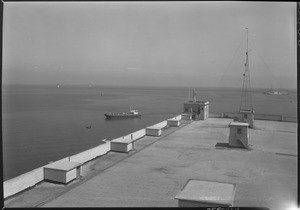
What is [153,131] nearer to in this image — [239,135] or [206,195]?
[239,135]

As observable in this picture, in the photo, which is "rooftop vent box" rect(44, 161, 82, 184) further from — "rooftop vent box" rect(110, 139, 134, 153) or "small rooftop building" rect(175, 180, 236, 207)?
"small rooftop building" rect(175, 180, 236, 207)

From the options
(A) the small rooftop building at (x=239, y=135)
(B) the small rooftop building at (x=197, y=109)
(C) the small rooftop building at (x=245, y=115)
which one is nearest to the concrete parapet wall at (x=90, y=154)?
(A) the small rooftop building at (x=239, y=135)

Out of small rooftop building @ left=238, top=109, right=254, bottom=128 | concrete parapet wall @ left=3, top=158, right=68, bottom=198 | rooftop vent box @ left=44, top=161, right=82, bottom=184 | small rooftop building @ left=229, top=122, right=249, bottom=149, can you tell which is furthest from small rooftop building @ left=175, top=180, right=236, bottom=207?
small rooftop building @ left=238, top=109, right=254, bottom=128

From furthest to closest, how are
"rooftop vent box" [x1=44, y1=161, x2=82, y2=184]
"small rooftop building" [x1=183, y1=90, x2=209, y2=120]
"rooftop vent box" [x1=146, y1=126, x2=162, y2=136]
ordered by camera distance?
"small rooftop building" [x1=183, y1=90, x2=209, y2=120] < "rooftop vent box" [x1=146, y1=126, x2=162, y2=136] < "rooftop vent box" [x1=44, y1=161, x2=82, y2=184]

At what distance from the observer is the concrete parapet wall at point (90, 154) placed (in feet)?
60.2

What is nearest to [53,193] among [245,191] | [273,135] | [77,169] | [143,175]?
[77,169]

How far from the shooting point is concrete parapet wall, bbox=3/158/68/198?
43.6 feet

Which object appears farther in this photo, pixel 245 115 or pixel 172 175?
pixel 245 115

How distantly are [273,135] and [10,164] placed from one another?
2950cm

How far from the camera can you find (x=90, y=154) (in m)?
19.4

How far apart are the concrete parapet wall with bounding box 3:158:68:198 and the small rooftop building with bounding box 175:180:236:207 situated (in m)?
7.66

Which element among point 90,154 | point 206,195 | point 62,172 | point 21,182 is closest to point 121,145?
point 90,154

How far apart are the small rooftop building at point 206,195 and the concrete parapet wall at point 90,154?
9.20m

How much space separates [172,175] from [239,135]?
9347mm
